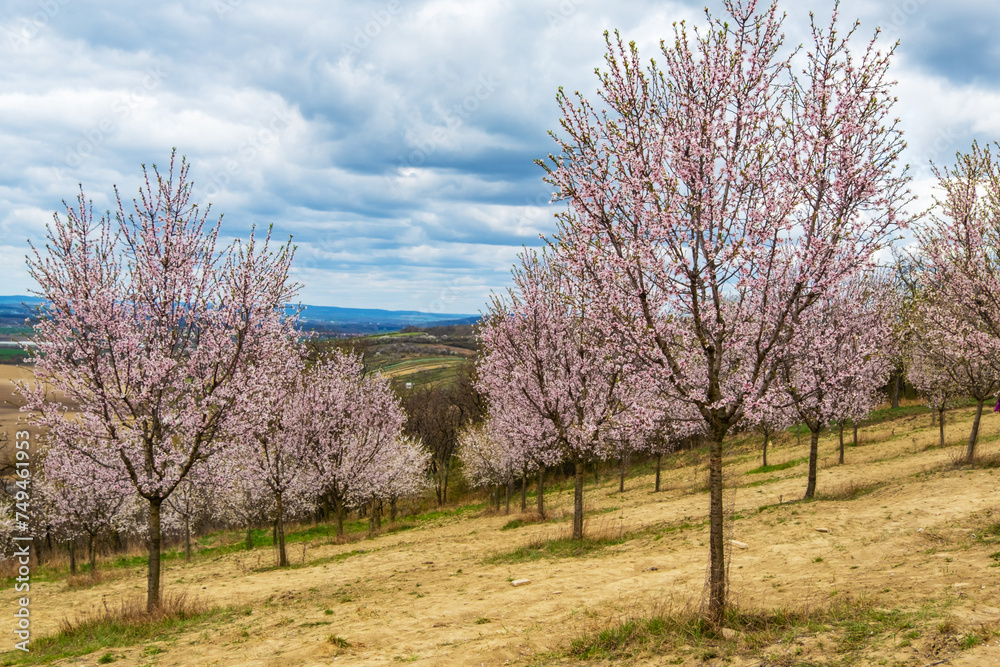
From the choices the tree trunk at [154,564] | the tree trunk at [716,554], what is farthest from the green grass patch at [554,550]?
the tree trunk at [716,554]

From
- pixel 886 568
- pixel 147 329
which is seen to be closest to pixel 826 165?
pixel 886 568

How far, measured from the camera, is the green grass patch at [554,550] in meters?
16.0

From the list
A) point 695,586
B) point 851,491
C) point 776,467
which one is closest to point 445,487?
point 776,467

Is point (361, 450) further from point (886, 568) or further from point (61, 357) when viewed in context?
point (886, 568)

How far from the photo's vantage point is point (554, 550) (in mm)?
16609

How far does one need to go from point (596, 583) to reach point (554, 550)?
15.8ft

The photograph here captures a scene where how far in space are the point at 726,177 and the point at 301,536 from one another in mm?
32523

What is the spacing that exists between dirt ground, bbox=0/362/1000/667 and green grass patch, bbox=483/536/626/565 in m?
0.58

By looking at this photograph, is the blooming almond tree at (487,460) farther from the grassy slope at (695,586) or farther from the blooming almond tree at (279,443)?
the blooming almond tree at (279,443)

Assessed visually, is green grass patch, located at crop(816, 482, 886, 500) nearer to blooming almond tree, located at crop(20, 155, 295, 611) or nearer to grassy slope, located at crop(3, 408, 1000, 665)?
grassy slope, located at crop(3, 408, 1000, 665)

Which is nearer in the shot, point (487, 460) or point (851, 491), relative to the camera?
point (851, 491)

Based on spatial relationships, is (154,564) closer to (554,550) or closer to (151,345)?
(151,345)

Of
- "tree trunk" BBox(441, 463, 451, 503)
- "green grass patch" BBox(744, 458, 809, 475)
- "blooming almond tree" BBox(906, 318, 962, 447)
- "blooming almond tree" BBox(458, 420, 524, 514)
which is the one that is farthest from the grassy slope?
"tree trunk" BBox(441, 463, 451, 503)

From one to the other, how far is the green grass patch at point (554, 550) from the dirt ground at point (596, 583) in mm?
584
